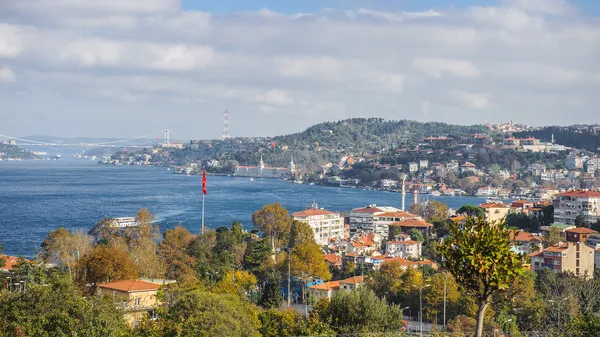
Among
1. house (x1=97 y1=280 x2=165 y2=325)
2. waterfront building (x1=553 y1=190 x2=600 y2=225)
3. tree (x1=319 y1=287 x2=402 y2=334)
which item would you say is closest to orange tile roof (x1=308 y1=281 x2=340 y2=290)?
house (x1=97 y1=280 x2=165 y2=325)

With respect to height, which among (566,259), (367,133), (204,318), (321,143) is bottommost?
(566,259)

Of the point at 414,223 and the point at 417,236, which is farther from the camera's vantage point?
the point at 414,223

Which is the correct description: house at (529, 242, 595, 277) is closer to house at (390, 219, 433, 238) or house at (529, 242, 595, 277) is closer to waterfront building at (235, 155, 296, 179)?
house at (390, 219, 433, 238)

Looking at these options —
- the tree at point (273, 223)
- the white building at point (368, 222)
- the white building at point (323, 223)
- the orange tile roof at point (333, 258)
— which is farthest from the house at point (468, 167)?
the orange tile roof at point (333, 258)

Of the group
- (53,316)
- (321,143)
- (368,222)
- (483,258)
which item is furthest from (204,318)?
(321,143)

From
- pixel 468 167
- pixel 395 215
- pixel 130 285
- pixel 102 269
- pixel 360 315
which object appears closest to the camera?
pixel 360 315

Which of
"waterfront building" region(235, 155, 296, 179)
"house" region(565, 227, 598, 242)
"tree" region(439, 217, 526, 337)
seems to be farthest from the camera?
"waterfront building" region(235, 155, 296, 179)

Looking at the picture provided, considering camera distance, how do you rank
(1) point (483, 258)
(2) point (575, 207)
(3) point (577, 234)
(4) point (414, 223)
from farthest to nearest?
1. (2) point (575, 207)
2. (4) point (414, 223)
3. (3) point (577, 234)
4. (1) point (483, 258)

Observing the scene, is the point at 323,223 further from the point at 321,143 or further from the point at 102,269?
the point at 321,143

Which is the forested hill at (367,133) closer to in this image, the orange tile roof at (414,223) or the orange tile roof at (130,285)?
the orange tile roof at (414,223)
